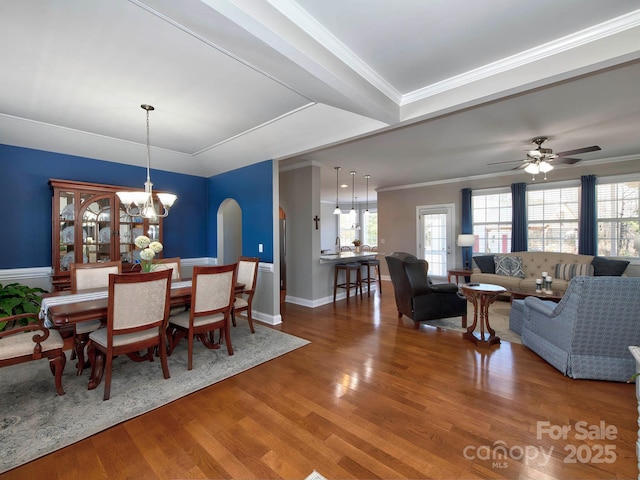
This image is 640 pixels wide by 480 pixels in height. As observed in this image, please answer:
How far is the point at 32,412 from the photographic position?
6.98 feet

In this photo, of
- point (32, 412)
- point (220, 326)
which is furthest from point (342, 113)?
point (32, 412)

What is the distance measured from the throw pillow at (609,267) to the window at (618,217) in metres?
0.59

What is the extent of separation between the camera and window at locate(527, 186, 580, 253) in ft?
18.7

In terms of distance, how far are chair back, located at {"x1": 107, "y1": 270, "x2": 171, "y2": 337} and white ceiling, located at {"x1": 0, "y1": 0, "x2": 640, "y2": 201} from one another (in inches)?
69.0

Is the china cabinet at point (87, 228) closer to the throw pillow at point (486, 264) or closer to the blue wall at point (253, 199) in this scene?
the blue wall at point (253, 199)

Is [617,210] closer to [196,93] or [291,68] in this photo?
[291,68]

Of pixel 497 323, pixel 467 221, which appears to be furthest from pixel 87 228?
pixel 467 221

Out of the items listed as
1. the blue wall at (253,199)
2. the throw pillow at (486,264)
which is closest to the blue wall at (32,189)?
the blue wall at (253,199)

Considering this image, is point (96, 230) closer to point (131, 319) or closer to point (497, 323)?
point (131, 319)

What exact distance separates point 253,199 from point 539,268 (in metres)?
5.64

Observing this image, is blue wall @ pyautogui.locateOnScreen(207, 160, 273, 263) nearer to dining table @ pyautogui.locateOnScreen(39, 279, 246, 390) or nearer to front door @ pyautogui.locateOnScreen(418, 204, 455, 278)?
dining table @ pyautogui.locateOnScreen(39, 279, 246, 390)

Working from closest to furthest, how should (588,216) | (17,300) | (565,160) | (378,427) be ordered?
(378,427) → (17,300) → (565,160) → (588,216)

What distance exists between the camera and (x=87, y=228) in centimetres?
393

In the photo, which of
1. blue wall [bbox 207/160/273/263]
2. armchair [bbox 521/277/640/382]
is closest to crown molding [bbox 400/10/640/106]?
armchair [bbox 521/277/640/382]
